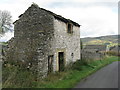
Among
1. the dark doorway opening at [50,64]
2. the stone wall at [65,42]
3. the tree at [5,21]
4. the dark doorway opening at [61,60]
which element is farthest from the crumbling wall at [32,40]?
the tree at [5,21]

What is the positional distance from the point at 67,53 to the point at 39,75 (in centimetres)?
566

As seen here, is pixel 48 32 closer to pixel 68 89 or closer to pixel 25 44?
pixel 25 44

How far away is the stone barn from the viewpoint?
11641mm

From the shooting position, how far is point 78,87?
9.36 meters

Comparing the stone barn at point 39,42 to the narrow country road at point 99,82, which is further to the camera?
the stone barn at point 39,42

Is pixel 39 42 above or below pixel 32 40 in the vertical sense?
below

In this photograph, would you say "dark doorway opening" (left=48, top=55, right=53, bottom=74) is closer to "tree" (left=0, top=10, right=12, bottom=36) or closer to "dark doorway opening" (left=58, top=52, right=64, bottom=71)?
"dark doorway opening" (left=58, top=52, right=64, bottom=71)

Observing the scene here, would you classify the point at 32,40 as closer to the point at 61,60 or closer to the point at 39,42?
the point at 39,42

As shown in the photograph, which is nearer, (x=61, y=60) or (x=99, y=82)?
(x=99, y=82)

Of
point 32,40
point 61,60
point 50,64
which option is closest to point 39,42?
point 32,40

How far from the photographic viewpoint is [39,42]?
12.1 metres

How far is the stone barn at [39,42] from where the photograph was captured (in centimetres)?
1164

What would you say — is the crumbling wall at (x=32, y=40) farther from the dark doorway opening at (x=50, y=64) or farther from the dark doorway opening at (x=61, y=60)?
the dark doorway opening at (x=61, y=60)

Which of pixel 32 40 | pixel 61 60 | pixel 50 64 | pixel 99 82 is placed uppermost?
pixel 32 40
